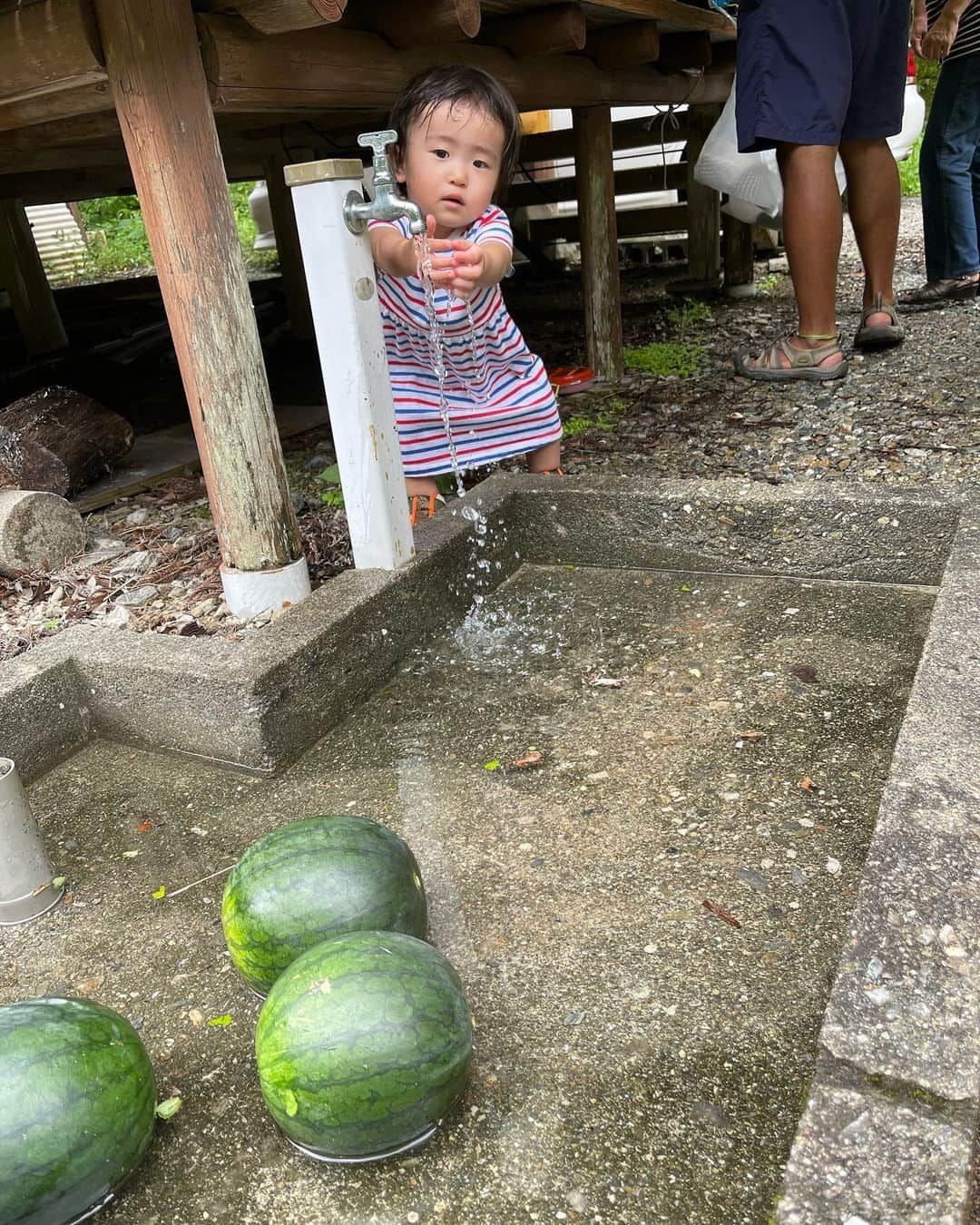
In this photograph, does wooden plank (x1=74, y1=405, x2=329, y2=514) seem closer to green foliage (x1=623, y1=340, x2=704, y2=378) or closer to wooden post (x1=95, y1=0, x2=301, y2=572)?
wooden post (x1=95, y1=0, x2=301, y2=572)

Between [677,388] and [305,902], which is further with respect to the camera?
[677,388]

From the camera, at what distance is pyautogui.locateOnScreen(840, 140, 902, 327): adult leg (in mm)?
5434

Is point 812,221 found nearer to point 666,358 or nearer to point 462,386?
point 666,358

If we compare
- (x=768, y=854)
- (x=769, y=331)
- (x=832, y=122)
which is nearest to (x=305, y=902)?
(x=768, y=854)

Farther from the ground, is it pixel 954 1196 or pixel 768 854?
pixel 954 1196

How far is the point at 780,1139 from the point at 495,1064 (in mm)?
456

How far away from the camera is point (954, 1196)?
1091 mm

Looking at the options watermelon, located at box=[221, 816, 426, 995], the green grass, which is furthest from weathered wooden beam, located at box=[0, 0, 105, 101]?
the green grass

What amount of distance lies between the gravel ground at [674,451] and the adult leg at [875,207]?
16.3 inches

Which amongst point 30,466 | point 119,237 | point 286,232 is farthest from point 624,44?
point 119,237

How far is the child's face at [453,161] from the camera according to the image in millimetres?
3217

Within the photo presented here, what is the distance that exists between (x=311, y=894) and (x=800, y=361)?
15.4 feet

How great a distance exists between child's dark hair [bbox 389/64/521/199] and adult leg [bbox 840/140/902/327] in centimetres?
285

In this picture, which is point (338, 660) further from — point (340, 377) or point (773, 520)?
point (773, 520)
